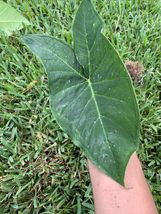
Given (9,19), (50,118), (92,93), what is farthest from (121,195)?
(9,19)

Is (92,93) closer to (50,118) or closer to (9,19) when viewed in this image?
(50,118)

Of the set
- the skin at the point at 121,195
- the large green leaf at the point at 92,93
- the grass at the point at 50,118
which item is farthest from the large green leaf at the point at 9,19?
the skin at the point at 121,195

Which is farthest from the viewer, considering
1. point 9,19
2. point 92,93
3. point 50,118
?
point 9,19

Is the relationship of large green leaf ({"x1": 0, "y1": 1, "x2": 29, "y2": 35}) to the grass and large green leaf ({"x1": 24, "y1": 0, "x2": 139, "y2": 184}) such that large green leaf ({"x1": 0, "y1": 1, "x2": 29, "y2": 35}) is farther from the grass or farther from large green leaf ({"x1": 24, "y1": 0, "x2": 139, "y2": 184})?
large green leaf ({"x1": 24, "y1": 0, "x2": 139, "y2": 184})

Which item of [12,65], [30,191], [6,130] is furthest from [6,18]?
[30,191]

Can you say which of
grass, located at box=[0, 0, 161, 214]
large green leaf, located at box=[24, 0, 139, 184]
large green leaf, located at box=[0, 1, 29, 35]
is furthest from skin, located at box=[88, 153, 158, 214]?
large green leaf, located at box=[0, 1, 29, 35]
